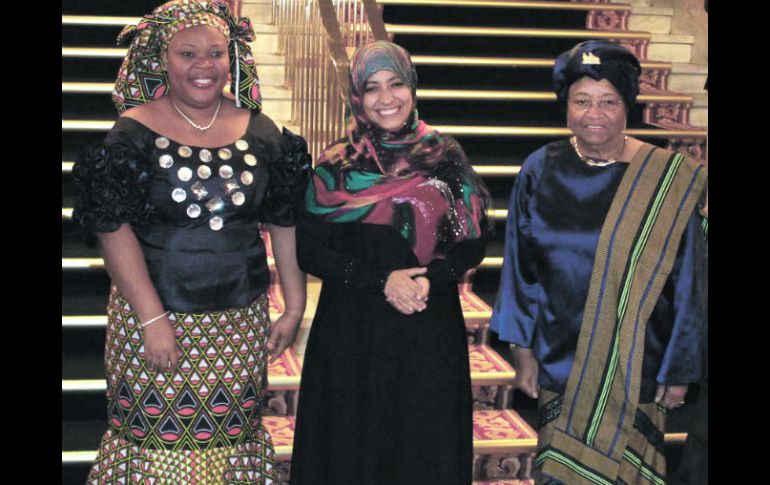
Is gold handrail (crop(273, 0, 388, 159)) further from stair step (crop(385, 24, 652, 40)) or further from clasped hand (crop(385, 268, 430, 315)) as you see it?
clasped hand (crop(385, 268, 430, 315))

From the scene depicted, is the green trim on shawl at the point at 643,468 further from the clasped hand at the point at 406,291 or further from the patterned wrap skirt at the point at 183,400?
the patterned wrap skirt at the point at 183,400

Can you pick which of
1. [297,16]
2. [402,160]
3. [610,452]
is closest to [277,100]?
[297,16]

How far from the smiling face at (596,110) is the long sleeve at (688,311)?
12.7 inches

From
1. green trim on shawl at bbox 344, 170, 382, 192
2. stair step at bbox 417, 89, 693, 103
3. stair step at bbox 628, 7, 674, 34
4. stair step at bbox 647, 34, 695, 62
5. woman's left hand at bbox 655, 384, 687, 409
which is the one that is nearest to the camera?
woman's left hand at bbox 655, 384, 687, 409

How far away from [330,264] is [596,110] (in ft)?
2.68

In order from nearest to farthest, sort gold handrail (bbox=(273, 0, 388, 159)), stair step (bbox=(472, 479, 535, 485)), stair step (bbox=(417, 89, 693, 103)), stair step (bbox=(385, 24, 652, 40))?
stair step (bbox=(472, 479, 535, 485)) < gold handrail (bbox=(273, 0, 388, 159)) < stair step (bbox=(417, 89, 693, 103)) < stair step (bbox=(385, 24, 652, 40))

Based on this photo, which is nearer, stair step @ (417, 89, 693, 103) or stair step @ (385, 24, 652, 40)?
stair step @ (417, 89, 693, 103)

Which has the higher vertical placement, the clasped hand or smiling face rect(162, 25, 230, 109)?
smiling face rect(162, 25, 230, 109)

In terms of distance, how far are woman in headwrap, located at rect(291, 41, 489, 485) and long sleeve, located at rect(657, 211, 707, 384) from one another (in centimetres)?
55

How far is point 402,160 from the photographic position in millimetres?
3072

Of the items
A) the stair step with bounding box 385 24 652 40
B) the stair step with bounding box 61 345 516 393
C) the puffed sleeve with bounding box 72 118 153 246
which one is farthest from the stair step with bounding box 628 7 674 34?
the puffed sleeve with bounding box 72 118 153 246

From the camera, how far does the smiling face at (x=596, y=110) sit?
2871 millimetres

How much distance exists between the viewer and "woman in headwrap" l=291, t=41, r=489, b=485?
9.98ft

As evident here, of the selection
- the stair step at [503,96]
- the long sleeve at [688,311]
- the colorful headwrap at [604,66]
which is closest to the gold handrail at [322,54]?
the stair step at [503,96]
